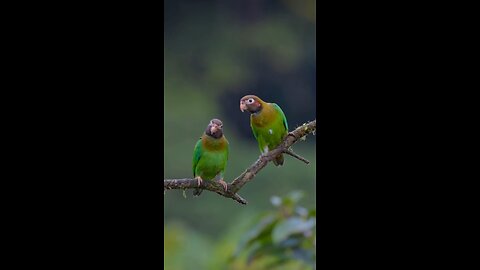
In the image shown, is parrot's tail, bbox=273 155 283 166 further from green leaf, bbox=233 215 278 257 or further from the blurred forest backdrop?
the blurred forest backdrop

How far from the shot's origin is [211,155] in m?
2.06

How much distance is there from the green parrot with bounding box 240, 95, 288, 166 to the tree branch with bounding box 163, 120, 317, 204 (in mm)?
53

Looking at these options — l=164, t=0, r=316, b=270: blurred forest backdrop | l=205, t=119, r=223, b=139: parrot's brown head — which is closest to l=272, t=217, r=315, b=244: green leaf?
l=205, t=119, r=223, b=139: parrot's brown head

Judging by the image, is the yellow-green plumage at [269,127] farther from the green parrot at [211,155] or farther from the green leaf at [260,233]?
the green leaf at [260,233]

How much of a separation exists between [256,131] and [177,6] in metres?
1.71

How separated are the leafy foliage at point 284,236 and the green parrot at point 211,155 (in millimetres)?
420

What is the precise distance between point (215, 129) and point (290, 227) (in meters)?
0.57

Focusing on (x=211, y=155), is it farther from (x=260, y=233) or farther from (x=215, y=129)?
(x=260, y=233)

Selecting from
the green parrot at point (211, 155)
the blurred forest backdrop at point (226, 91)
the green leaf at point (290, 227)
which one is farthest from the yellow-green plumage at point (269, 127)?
the blurred forest backdrop at point (226, 91)

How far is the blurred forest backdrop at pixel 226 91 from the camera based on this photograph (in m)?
4.27
